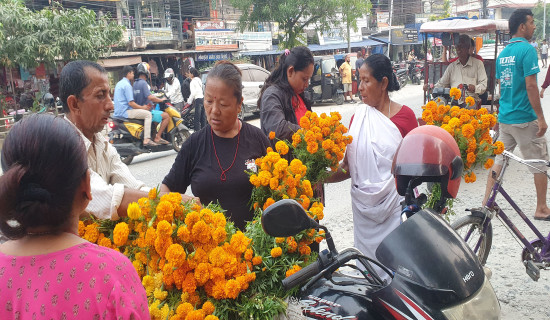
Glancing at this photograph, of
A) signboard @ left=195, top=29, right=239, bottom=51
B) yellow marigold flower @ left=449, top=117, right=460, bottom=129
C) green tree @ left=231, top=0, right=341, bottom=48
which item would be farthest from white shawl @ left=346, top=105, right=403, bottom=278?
signboard @ left=195, top=29, right=239, bottom=51

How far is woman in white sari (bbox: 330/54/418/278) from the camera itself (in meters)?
3.05

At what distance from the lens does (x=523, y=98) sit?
17.3ft

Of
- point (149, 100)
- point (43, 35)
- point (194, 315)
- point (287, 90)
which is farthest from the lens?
point (43, 35)

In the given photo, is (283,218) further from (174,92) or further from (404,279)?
(174,92)

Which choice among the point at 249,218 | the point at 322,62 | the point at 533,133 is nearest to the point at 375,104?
the point at 249,218

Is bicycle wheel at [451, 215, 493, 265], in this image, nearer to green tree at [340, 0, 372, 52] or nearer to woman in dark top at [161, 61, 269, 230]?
woman in dark top at [161, 61, 269, 230]

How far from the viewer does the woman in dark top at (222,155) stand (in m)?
2.64

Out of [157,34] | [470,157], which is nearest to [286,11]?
[157,34]

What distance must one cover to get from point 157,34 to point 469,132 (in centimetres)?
2126

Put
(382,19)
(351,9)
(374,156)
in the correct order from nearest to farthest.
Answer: (374,156) < (351,9) < (382,19)

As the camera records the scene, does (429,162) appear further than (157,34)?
No

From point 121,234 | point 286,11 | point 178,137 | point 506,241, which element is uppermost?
point 286,11

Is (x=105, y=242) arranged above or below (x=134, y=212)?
below

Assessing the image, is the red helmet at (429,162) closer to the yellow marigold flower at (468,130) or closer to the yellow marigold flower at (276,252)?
the yellow marigold flower at (276,252)
